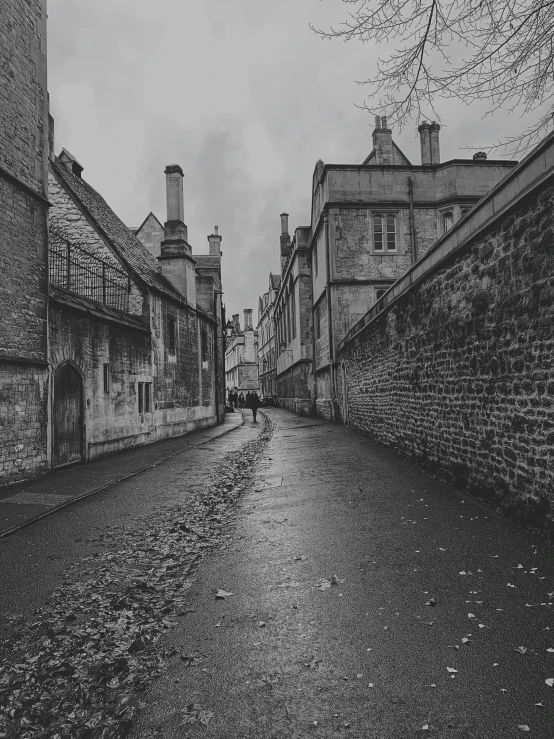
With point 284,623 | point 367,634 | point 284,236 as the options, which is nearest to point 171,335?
point 284,623

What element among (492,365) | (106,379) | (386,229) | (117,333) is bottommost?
(492,365)

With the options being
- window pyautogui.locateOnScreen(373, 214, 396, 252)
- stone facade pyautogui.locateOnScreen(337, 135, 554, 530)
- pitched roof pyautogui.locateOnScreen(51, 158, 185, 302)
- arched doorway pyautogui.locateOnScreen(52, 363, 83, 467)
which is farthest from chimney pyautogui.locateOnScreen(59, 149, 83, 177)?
stone facade pyautogui.locateOnScreen(337, 135, 554, 530)

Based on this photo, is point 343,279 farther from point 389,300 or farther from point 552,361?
point 552,361

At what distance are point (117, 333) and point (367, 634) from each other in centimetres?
1292

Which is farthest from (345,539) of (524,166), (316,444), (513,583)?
(316,444)

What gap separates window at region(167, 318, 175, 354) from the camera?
19.5 metres

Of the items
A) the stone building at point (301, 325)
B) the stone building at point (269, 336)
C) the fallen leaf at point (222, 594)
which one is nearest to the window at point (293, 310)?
the stone building at point (301, 325)

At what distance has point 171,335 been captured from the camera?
19.9 m

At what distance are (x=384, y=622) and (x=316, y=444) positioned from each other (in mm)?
11136

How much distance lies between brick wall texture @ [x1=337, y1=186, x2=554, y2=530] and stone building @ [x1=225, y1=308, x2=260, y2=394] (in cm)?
6867

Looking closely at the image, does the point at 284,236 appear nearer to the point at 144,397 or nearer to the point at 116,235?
the point at 116,235

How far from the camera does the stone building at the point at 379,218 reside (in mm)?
23594

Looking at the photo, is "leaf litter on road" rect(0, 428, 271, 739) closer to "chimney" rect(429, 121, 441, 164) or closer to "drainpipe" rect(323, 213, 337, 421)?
"drainpipe" rect(323, 213, 337, 421)

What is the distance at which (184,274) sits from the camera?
21891 millimetres
